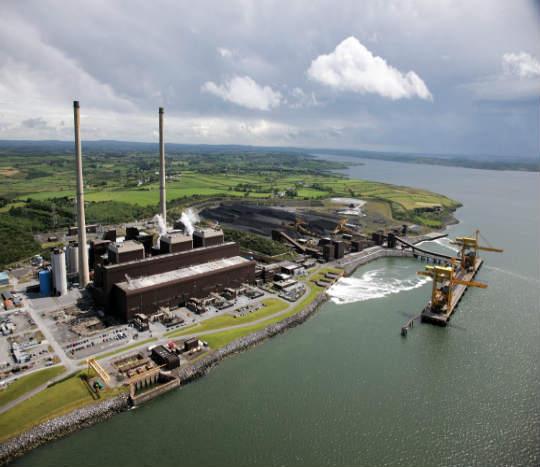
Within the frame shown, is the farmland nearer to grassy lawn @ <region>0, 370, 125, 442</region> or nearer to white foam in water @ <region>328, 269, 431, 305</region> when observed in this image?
grassy lawn @ <region>0, 370, 125, 442</region>

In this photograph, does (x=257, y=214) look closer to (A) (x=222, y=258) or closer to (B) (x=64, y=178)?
(A) (x=222, y=258)

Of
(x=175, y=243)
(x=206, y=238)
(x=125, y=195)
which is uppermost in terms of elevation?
(x=125, y=195)

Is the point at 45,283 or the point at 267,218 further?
the point at 267,218

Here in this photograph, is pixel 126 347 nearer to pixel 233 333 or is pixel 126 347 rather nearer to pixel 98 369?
pixel 98 369

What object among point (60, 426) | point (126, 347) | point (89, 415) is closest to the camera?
point (60, 426)

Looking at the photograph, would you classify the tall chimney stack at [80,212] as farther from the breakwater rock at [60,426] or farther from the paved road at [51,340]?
the breakwater rock at [60,426]

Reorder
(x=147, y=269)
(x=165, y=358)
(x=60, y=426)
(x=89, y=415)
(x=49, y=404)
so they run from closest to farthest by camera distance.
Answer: (x=60, y=426)
(x=89, y=415)
(x=49, y=404)
(x=165, y=358)
(x=147, y=269)

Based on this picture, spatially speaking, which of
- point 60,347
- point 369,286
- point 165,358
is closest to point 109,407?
point 165,358

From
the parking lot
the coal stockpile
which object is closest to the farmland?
the coal stockpile
